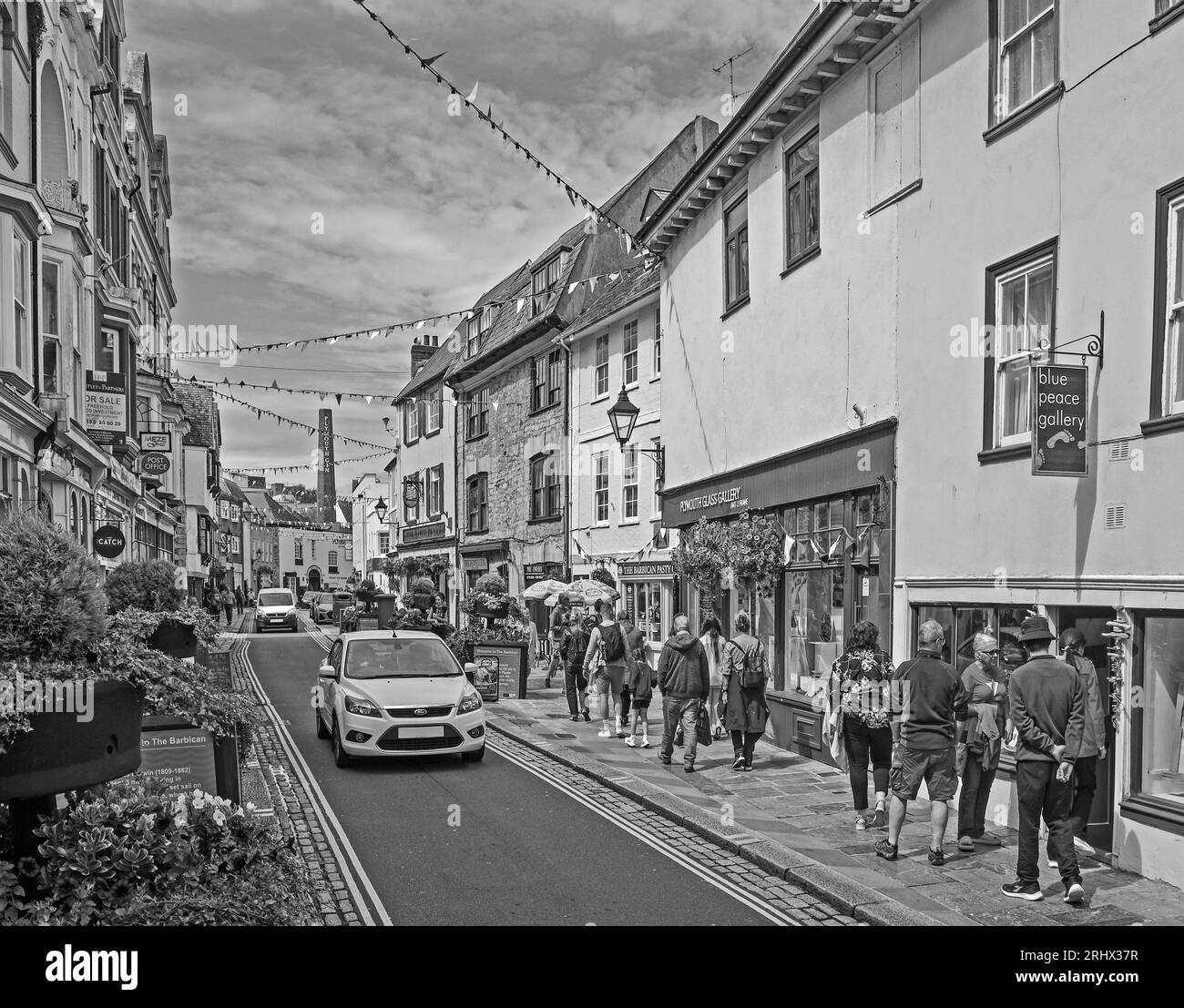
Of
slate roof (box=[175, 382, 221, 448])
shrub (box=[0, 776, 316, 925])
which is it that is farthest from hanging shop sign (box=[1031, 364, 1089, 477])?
slate roof (box=[175, 382, 221, 448])

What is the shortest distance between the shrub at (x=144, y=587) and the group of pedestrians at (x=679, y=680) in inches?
206

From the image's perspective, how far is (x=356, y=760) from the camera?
11438mm

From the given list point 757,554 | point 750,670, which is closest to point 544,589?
point 757,554

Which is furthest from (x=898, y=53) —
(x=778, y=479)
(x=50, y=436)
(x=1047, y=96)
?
(x=50, y=436)

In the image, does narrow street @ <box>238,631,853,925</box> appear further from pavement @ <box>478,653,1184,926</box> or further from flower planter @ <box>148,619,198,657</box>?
flower planter @ <box>148,619,198,657</box>

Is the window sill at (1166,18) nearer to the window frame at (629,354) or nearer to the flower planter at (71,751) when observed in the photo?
the flower planter at (71,751)

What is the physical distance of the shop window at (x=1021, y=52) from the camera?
869 centimetres

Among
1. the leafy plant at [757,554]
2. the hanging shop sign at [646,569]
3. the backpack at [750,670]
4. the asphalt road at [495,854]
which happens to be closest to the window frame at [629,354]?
the hanging shop sign at [646,569]

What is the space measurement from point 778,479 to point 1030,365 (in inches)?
229

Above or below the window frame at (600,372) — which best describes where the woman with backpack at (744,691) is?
below

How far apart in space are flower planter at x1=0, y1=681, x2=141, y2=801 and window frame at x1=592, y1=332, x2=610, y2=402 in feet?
69.7

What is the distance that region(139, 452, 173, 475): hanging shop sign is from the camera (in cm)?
2811

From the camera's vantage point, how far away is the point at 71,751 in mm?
3104
